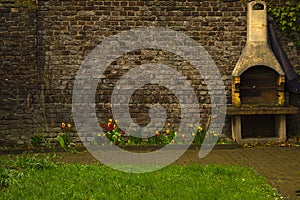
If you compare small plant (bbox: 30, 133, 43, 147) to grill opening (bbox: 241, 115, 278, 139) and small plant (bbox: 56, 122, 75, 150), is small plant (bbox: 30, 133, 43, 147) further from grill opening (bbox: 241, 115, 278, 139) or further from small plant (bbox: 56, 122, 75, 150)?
grill opening (bbox: 241, 115, 278, 139)

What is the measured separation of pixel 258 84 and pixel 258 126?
3.75 feet

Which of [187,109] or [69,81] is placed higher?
[69,81]

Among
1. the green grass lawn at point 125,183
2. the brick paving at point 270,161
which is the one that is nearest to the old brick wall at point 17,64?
the green grass lawn at point 125,183

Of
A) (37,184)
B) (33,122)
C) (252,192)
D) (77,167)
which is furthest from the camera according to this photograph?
(33,122)

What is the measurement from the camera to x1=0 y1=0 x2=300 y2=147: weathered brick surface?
11133 mm

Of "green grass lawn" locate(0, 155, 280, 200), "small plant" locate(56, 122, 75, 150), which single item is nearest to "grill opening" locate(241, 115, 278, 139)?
"green grass lawn" locate(0, 155, 280, 200)

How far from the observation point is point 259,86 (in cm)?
1116

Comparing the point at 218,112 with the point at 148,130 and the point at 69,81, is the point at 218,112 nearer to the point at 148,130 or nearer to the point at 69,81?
the point at 148,130

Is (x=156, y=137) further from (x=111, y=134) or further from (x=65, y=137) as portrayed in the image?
(x=65, y=137)

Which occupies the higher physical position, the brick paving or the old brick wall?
the old brick wall

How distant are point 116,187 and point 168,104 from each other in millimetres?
5095

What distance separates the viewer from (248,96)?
441 inches

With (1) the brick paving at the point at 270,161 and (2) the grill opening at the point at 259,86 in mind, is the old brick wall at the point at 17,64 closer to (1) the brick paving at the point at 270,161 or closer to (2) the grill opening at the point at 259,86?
(1) the brick paving at the point at 270,161

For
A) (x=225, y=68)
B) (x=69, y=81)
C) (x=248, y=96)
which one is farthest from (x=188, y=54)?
(x=69, y=81)
